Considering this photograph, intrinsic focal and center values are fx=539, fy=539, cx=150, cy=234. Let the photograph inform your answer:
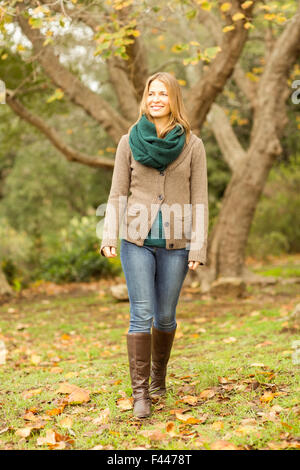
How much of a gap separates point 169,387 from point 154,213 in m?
1.35

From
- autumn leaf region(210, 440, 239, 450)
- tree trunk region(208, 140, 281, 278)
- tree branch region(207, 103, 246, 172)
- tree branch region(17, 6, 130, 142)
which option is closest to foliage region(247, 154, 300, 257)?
tree branch region(207, 103, 246, 172)

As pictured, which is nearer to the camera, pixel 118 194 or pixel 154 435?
pixel 154 435

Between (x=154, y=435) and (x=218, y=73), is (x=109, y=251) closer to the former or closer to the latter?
(x=154, y=435)

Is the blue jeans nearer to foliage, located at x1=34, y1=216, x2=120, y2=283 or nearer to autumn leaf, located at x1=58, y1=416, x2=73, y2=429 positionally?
autumn leaf, located at x1=58, y1=416, x2=73, y2=429

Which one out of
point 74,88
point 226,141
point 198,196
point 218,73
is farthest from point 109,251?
point 226,141

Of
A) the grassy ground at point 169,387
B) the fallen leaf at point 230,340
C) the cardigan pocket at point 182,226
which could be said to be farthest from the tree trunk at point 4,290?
the cardigan pocket at point 182,226

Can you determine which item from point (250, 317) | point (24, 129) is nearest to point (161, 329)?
point (250, 317)

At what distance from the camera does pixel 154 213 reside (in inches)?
130

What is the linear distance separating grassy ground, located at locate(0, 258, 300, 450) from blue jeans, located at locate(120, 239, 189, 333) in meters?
0.60

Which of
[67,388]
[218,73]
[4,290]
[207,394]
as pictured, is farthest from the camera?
[4,290]

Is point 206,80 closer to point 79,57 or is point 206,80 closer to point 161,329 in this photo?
point 79,57

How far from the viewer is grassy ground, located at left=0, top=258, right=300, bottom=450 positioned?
2.90 metres

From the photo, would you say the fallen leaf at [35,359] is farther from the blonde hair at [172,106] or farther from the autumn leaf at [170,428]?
the blonde hair at [172,106]
